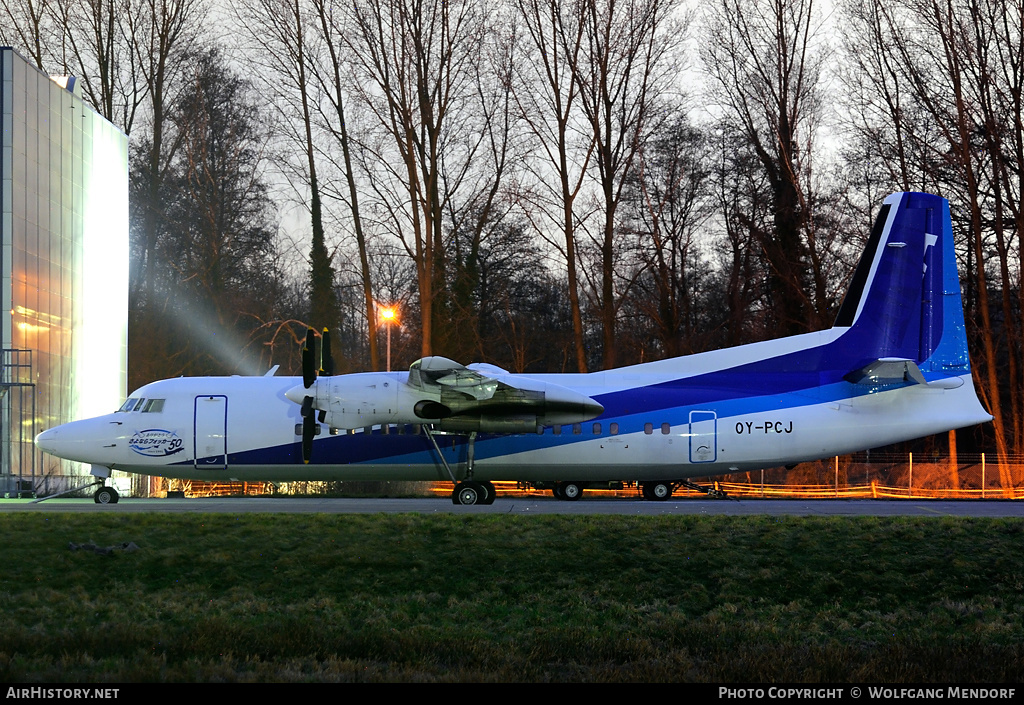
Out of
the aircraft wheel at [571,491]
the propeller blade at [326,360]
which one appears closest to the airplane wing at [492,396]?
the propeller blade at [326,360]

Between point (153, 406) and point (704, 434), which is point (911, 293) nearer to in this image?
point (704, 434)

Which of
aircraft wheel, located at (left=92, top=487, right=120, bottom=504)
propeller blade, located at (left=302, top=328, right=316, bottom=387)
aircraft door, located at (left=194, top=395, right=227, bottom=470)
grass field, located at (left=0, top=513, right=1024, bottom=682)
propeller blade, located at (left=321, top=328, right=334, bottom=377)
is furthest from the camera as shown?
aircraft door, located at (left=194, top=395, right=227, bottom=470)

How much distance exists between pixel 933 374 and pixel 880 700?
17.8 metres

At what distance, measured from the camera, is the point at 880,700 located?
26.0 ft

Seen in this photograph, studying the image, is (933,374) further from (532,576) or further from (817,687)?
(817,687)

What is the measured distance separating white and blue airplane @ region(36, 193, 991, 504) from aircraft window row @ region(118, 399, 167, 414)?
0.13 feet

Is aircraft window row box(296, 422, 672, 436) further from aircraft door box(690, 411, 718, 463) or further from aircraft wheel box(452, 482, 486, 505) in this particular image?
aircraft wheel box(452, 482, 486, 505)

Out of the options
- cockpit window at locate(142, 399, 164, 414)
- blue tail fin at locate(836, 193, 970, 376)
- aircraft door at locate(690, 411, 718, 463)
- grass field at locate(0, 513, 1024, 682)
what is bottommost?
grass field at locate(0, 513, 1024, 682)

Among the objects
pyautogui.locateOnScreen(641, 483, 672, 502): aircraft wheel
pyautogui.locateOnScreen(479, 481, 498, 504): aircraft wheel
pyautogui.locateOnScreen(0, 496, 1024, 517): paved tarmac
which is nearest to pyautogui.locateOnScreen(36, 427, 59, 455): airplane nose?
pyautogui.locateOnScreen(0, 496, 1024, 517): paved tarmac

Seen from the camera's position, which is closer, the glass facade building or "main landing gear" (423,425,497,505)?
"main landing gear" (423,425,497,505)

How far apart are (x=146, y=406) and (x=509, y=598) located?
14364 millimetres

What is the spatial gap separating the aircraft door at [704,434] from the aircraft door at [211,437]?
35.5 feet

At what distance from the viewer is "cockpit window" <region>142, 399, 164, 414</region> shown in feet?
80.1

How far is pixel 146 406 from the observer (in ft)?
80.5
